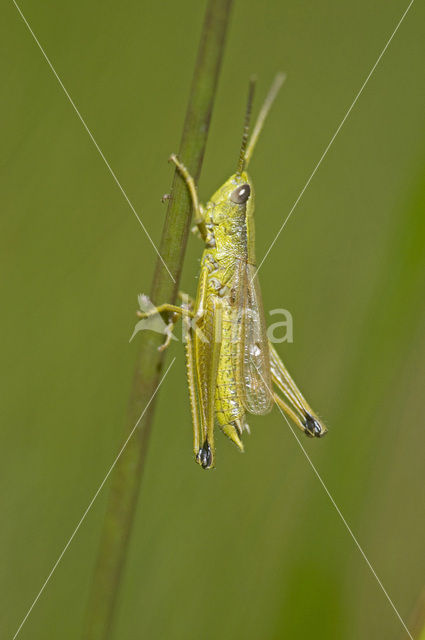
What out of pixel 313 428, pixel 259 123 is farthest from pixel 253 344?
pixel 259 123

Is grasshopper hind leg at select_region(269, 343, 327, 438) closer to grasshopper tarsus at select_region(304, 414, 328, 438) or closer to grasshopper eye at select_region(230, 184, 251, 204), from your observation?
grasshopper tarsus at select_region(304, 414, 328, 438)

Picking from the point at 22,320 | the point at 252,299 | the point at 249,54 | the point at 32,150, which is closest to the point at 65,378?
the point at 22,320

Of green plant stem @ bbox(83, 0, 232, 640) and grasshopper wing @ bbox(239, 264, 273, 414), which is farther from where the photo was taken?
grasshopper wing @ bbox(239, 264, 273, 414)

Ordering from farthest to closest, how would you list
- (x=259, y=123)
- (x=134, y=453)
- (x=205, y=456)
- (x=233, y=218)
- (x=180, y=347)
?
(x=233, y=218) < (x=180, y=347) < (x=259, y=123) < (x=205, y=456) < (x=134, y=453)

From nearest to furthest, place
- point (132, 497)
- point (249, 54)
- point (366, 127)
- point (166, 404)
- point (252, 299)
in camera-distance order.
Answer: point (132, 497) → point (166, 404) → point (249, 54) → point (366, 127) → point (252, 299)

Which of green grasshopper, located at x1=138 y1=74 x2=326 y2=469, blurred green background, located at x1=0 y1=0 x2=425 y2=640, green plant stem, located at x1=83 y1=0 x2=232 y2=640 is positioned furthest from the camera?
green grasshopper, located at x1=138 y1=74 x2=326 y2=469

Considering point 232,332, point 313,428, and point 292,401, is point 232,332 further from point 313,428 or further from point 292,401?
point 313,428

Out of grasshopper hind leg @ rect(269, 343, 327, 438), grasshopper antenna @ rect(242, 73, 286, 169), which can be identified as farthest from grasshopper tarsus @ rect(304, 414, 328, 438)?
grasshopper antenna @ rect(242, 73, 286, 169)

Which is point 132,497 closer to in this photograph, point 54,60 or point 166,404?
point 166,404
